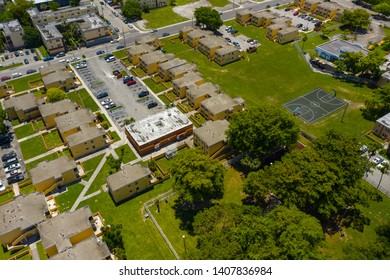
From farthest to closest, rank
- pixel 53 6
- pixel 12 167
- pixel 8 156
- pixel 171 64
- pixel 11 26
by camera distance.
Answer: pixel 53 6 → pixel 11 26 → pixel 171 64 → pixel 8 156 → pixel 12 167

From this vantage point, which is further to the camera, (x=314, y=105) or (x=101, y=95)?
(x=101, y=95)

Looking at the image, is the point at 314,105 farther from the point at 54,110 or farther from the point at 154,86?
the point at 54,110

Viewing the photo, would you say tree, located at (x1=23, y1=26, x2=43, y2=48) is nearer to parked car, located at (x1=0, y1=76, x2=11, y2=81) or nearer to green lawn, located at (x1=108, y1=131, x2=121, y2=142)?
parked car, located at (x1=0, y1=76, x2=11, y2=81)

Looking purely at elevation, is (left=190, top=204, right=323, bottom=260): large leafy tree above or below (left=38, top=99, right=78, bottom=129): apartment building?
above

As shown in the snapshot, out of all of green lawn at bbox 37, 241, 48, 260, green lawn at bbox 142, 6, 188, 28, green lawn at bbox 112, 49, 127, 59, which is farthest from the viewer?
green lawn at bbox 142, 6, 188, 28

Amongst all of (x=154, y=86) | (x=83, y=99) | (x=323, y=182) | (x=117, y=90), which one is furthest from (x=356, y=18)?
(x=83, y=99)

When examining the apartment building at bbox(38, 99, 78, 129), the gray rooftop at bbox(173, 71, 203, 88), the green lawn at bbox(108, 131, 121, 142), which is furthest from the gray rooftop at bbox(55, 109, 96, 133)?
the gray rooftop at bbox(173, 71, 203, 88)
